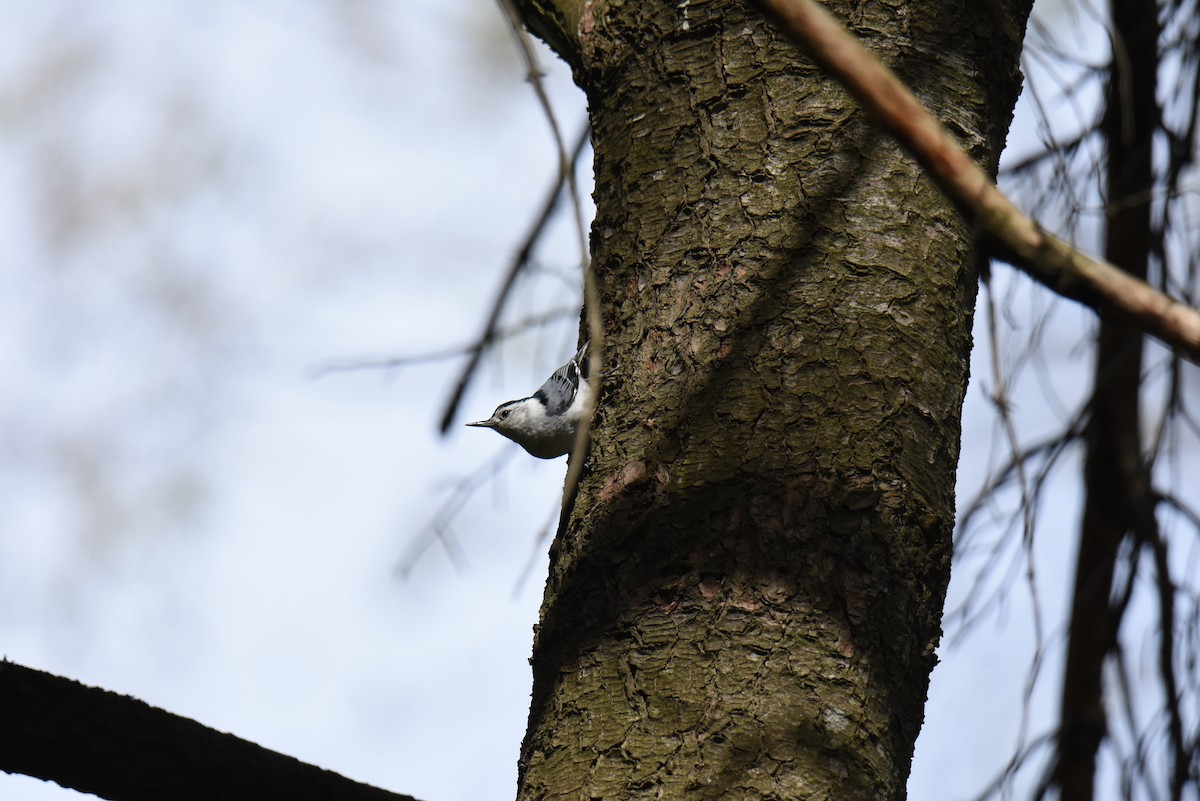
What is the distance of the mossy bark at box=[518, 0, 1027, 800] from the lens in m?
1.35

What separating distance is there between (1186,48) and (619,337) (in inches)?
60.9

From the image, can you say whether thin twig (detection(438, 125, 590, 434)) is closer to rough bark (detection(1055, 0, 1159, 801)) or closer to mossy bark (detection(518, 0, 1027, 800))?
mossy bark (detection(518, 0, 1027, 800))

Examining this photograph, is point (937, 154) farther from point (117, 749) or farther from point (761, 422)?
point (117, 749)

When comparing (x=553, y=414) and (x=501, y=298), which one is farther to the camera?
(x=553, y=414)

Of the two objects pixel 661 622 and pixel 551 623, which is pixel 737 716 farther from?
pixel 551 623

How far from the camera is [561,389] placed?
2783mm

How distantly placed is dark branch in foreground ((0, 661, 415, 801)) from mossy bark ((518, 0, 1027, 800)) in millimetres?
341

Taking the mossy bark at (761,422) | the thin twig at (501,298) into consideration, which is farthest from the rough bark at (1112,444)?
the thin twig at (501,298)

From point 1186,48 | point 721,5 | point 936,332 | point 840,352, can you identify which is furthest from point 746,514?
point 1186,48

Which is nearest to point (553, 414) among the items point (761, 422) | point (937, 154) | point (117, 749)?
point (761, 422)

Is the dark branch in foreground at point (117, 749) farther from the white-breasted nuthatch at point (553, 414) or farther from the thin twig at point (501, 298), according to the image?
the thin twig at point (501, 298)

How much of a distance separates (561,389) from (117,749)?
5.33ft

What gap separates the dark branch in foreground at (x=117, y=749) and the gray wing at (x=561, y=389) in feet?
4.46

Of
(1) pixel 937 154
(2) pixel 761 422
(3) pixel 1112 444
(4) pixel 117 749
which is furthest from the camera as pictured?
(3) pixel 1112 444
